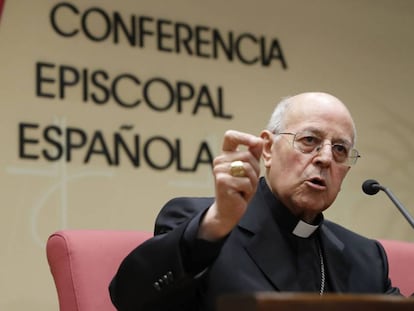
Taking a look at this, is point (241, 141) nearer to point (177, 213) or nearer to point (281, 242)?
point (177, 213)

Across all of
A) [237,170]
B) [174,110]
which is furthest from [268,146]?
[174,110]

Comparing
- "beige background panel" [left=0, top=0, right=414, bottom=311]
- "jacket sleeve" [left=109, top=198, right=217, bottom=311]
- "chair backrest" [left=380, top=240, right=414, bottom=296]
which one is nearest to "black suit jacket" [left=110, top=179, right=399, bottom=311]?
"jacket sleeve" [left=109, top=198, right=217, bottom=311]

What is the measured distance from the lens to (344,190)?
3900 mm

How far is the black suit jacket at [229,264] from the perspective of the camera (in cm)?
175

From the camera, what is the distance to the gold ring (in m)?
1.61

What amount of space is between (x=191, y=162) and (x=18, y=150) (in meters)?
0.78

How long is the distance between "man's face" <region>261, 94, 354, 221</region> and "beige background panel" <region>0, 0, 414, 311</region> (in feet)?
3.81

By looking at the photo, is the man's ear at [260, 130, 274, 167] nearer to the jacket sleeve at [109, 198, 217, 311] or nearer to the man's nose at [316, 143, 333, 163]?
the man's nose at [316, 143, 333, 163]

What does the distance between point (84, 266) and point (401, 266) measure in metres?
1.07

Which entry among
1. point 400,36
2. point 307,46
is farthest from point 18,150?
point 400,36

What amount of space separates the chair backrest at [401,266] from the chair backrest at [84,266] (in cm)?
90

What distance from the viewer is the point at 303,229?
90.3 inches

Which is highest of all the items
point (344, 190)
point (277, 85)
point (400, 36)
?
point (400, 36)

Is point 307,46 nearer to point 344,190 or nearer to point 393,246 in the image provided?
point 344,190
